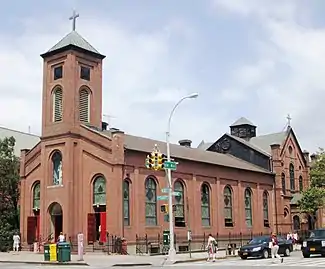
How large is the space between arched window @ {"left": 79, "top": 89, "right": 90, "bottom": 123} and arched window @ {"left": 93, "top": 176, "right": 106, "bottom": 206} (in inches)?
207

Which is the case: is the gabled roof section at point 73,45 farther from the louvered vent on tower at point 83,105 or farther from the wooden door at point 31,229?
the wooden door at point 31,229

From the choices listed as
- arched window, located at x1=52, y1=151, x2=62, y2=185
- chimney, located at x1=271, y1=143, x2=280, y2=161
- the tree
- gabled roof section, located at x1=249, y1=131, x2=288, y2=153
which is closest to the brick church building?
arched window, located at x1=52, y1=151, x2=62, y2=185

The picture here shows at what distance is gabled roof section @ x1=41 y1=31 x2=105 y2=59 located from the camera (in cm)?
4666

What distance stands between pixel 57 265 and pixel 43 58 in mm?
21223

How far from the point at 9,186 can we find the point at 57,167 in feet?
27.7

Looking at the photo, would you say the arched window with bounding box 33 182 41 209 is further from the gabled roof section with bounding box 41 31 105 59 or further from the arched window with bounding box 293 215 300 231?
the arched window with bounding box 293 215 300 231

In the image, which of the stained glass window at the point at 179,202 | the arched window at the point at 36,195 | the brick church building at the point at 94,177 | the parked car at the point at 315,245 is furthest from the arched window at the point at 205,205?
the parked car at the point at 315,245

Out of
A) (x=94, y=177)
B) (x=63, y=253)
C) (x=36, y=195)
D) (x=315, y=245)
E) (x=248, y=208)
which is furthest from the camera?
(x=248, y=208)

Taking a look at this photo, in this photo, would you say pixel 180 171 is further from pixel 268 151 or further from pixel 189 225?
pixel 268 151

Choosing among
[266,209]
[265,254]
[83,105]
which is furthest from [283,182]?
[265,254]

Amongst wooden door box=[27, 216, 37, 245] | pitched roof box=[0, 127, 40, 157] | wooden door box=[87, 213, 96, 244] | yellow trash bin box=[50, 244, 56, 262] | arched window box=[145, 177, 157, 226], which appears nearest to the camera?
yellow trash bin box=[50, 244, 56, 262]

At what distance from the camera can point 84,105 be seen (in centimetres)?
4709

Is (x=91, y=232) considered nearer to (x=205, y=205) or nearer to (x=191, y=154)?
(x=205, y=205)

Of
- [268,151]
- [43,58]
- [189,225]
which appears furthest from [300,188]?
[43,58]
